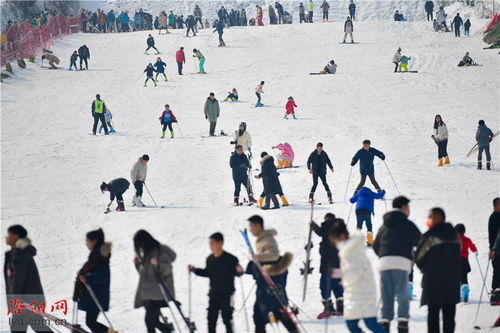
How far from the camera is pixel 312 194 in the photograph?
15.4 m

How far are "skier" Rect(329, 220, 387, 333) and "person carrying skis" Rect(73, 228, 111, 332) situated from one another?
7.90 feet

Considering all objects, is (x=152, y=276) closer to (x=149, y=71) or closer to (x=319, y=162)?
(x=319, y=162)

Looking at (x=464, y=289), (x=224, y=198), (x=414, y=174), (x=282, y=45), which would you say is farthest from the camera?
(x=282, y=45)

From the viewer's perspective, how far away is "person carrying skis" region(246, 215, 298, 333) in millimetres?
7402

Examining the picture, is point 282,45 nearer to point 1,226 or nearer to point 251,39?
point 251,39

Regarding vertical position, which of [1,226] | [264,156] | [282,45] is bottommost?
[1,226]

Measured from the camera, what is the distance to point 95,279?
7531 millimetres

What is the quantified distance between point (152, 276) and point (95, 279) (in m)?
0.63

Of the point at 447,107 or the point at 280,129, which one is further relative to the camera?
the point at 447,107

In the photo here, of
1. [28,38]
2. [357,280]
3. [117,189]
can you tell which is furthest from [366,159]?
[28,38]

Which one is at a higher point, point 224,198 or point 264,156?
point 264,156

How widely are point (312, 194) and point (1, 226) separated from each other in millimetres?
6227

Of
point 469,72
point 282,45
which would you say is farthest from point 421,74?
point 282,45

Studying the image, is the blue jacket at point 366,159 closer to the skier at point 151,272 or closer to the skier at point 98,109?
the skier at point 151,272
